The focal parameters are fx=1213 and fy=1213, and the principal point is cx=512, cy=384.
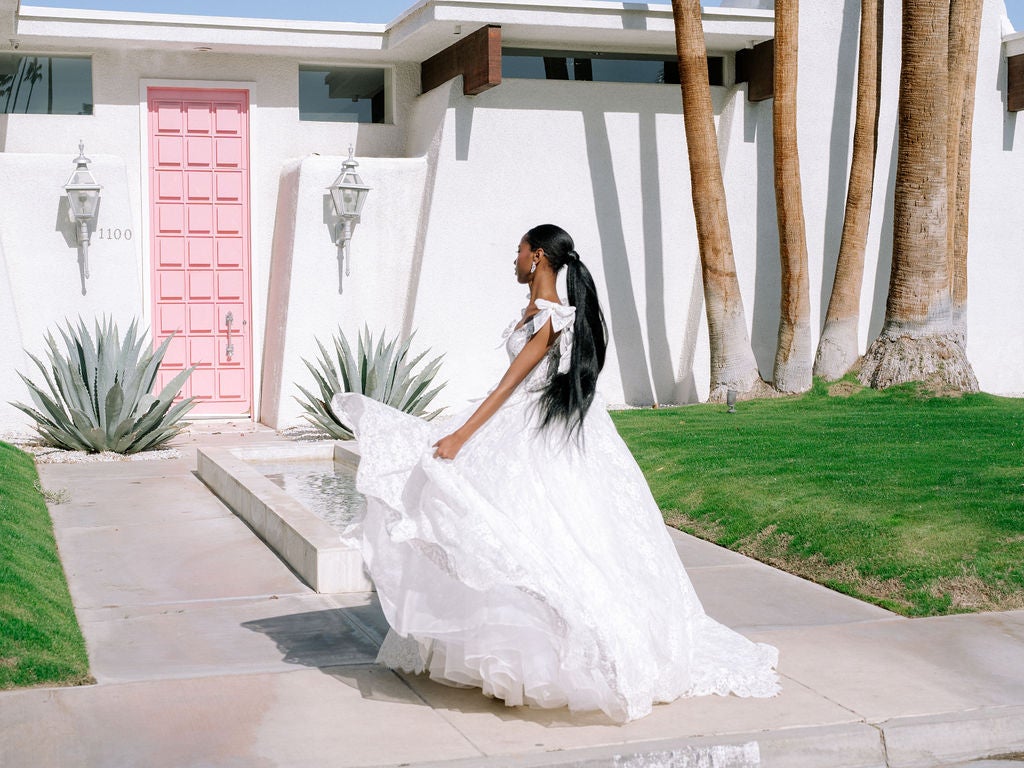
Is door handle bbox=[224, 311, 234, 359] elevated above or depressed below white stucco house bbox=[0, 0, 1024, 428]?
below

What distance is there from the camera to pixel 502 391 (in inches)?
174

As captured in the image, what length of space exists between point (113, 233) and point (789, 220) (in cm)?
728

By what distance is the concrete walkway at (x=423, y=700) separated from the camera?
401 centimetres

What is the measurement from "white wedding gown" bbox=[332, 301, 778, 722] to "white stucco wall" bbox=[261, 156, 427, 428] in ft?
28.5

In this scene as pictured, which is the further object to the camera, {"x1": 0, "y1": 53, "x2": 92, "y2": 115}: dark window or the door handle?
the door handle

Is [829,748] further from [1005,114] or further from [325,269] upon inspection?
[1005,114]

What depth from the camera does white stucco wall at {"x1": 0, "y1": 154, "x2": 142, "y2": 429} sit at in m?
12.6

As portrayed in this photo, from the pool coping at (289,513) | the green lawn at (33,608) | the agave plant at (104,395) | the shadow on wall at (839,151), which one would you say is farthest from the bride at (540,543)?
the shadow on wall at (839,151)

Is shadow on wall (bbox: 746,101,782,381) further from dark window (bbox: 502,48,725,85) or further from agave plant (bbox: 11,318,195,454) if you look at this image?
agave plant (bbox: 11,318,195,454)

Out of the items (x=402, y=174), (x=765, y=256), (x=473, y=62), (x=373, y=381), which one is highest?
(x=473, y=62)

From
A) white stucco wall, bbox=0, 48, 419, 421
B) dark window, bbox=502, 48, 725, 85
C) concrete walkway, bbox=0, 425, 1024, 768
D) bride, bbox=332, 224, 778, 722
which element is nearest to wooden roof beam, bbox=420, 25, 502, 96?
dark window, bbox=502, 48, 725, 85

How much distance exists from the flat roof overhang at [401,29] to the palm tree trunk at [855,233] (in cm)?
115

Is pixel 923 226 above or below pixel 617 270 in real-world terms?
above

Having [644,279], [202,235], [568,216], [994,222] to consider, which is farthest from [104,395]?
[994,222]
